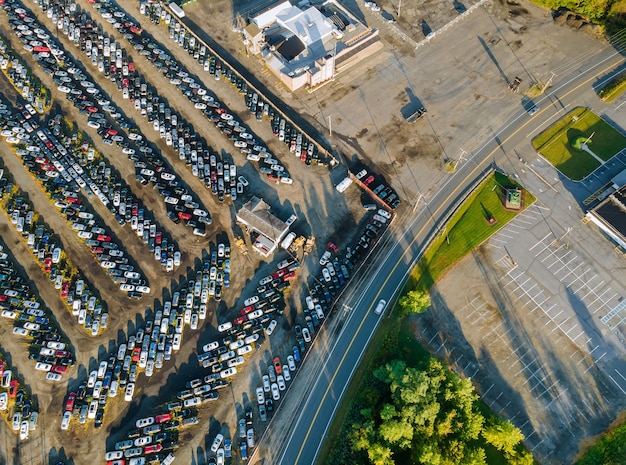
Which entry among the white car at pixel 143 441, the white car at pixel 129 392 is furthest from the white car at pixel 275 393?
the white car at pixel 129 392

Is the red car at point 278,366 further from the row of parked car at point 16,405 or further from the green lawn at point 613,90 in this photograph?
the green lawn at point 613,90

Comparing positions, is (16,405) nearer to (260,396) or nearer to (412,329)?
(260,396)

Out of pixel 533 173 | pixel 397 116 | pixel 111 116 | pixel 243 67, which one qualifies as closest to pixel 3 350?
pixel 111 116

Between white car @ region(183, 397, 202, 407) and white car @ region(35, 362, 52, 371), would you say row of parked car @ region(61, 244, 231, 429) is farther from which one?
white car @ region(35, 362, 52, 371)

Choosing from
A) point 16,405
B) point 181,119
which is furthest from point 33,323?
point 181,119

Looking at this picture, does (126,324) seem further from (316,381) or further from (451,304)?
(451,304)

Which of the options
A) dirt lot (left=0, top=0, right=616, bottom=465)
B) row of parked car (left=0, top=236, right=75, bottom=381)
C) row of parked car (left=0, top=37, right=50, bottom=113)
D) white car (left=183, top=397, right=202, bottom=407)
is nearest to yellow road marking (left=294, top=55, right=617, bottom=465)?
dirt lot (left=0, top=0, right=616, bottom=465)
